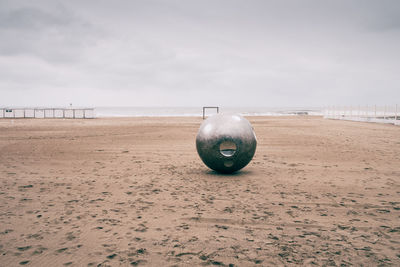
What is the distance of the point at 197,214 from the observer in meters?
5.32

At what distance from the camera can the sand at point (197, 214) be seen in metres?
3.90

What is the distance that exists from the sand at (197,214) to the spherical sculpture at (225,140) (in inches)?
16.4

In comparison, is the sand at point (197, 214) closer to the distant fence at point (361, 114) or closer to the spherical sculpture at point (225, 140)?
the spherical sculpture at point (225, 140)

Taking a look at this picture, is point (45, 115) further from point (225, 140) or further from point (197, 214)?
point (197, 214)

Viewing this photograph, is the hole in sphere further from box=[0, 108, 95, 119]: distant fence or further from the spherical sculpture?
box=[0, 108, 95, 119]: distant fence

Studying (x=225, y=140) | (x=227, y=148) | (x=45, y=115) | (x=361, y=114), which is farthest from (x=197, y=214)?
(x=45, y=115)

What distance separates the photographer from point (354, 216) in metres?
5.23

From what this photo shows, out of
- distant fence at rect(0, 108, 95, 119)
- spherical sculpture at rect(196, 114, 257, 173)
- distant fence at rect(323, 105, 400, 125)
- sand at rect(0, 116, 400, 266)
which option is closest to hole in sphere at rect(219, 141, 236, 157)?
spherical sculpture at rect(196, 114, 257, 173)

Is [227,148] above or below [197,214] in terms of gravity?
above

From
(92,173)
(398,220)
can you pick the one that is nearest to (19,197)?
(92,173)

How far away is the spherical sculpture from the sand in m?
0.42

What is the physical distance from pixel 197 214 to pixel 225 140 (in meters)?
2.79

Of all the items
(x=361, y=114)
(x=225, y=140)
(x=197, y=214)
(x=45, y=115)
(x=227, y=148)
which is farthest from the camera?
(x=45, y=115)

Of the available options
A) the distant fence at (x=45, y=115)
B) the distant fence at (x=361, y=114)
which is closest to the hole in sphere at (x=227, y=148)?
the distant fence at (x=361, y=114)
